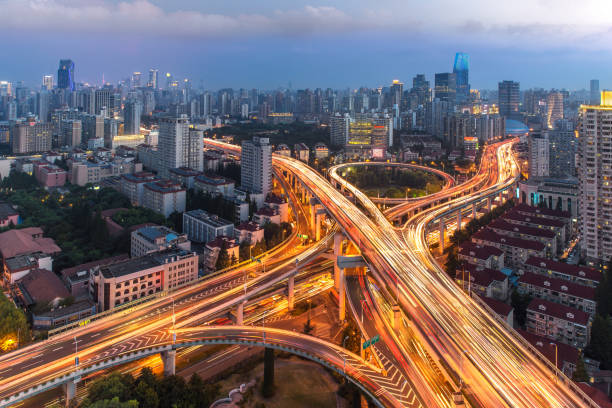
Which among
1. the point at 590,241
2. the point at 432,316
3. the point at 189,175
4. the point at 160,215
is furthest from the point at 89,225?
the point at 590,241

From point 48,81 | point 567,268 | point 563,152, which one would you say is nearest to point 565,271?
point 567,268

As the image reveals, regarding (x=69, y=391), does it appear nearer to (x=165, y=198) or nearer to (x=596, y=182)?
(x=165, y=198)

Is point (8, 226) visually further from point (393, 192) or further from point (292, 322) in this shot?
point (393, 192)

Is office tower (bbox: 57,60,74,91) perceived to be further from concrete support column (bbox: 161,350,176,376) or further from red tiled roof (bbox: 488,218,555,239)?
concrete support column (bbox: 161,350,176,376)

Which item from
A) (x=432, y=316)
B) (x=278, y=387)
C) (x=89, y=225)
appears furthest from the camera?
(x=89, y=225)

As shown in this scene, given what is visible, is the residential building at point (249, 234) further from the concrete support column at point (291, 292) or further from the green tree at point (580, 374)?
the green tree at point (580, 374)

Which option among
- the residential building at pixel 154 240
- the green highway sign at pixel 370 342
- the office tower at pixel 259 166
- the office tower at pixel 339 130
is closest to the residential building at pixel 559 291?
the green highway sign at pixel 370 342
